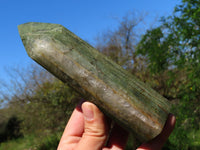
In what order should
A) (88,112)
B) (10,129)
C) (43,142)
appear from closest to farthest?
(88,112), (43,142), (10,129)

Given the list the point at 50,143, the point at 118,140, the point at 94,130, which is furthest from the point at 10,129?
the point at 94,130

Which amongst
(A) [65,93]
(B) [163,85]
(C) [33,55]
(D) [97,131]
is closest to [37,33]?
(C) [33,55]

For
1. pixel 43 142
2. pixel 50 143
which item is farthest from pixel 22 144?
pixel 50 143

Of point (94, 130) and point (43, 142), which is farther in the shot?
point (43, 142)

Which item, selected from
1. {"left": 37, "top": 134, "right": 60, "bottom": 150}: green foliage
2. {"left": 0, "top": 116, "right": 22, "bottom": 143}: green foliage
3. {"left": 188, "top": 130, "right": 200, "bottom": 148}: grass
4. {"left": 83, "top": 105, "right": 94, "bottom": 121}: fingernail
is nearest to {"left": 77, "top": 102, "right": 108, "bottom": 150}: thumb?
{"left": 83, "top": 105, "right": 94, "bottom": 121}: fingernail

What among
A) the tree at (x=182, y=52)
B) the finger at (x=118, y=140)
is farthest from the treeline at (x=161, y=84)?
the finger at (x=118, y=140)

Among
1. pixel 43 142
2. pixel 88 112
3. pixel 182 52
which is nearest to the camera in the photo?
pixel 88 112

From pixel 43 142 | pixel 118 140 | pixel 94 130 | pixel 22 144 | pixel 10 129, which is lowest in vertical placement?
pixel 22 144

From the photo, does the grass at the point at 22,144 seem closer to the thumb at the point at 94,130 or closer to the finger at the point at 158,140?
the thumb at the point at 94,130

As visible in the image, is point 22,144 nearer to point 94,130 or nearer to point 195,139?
point 195,139

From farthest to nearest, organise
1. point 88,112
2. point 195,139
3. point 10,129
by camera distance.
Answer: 1. point 10,129
2. point 195,139
3. point 88,112

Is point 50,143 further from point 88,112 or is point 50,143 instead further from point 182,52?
point 88,112

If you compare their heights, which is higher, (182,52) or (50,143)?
(182,52)

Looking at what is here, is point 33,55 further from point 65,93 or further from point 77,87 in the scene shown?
point 65,93
